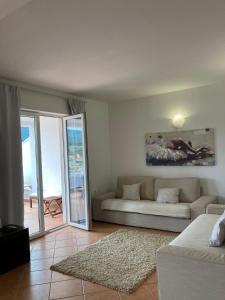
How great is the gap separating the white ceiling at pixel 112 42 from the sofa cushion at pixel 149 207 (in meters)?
2.08

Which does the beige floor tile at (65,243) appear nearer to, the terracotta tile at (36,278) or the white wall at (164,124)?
the terracotta tile at (36,278)

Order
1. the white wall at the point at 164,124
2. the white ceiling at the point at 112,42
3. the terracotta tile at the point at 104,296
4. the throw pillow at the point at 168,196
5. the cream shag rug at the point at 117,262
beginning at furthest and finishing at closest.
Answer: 1. the white wall at the point at 164,124
2. the throw pillow at the point at 168,196
3. the cream shag rug at the point at 117,262
4. the terracotta tile at the point at 104,296
5. the white ceiling at the point at 112,42

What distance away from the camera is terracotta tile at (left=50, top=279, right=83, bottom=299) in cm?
249

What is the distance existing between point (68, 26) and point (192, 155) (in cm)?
339

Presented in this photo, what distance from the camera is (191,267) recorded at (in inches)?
76.6

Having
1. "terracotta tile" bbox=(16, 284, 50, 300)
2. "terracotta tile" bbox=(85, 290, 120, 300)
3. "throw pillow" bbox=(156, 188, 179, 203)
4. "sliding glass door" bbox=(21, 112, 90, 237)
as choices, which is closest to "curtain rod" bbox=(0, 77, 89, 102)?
"sliding glass door" bbox=(21, 112, 90, 237)

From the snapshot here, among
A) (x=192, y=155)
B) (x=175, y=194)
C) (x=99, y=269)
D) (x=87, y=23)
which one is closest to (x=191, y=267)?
(x=99, y=269)

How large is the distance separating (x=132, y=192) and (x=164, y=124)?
1.52 metres

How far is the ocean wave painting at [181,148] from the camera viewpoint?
467 centimetres

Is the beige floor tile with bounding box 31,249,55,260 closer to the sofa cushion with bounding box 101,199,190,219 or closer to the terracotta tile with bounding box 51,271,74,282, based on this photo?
the terracotta tile with bounding box 51,271,74,282

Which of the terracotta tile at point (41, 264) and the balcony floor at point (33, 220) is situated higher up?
the balcony floor at point (33, 220)

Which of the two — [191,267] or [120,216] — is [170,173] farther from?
[191,267]

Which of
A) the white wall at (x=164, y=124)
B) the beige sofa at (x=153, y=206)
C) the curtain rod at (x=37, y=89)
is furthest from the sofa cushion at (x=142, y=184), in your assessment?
the curtain rod at (x=37, y=89)

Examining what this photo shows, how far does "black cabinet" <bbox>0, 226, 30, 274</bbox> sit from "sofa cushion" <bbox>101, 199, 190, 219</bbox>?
185 cm
